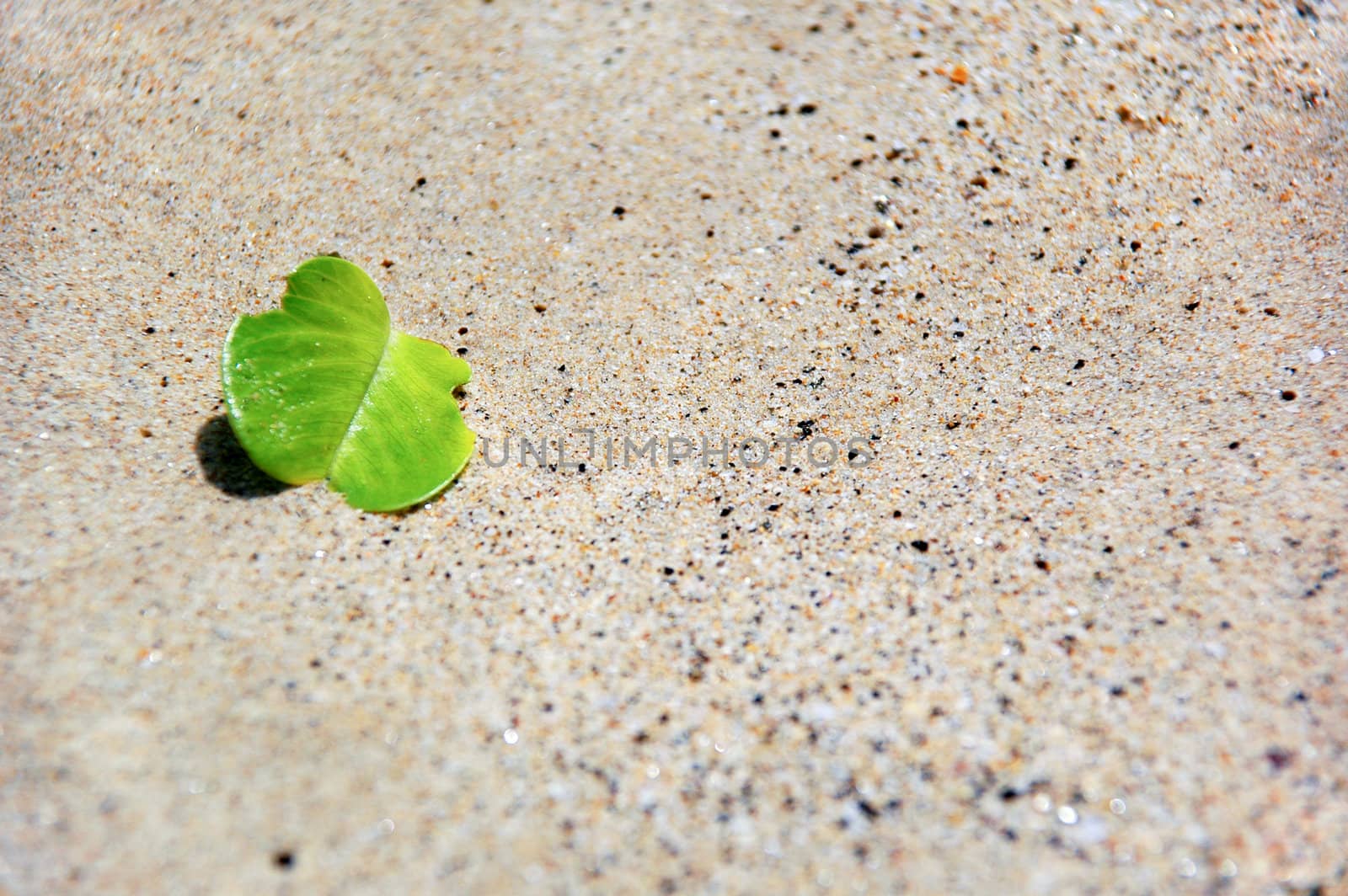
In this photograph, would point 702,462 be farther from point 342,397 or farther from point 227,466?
point 227,466

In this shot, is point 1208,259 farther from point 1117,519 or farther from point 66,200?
point 66,200

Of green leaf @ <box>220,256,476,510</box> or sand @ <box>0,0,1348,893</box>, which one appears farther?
green leaf @ <box>220,256,476,510</box>

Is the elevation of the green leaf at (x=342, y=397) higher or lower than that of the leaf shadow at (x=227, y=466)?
higher

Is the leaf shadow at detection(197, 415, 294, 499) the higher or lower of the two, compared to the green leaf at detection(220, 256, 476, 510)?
lower

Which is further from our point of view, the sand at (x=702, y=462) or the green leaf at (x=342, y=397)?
the green leaf at (x=342, y=397)

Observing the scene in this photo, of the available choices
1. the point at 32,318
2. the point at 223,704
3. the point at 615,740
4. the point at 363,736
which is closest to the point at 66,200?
the point at 32,318

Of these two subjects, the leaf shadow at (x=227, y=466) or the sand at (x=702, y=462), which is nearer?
the sand at (x=702, y=462)
